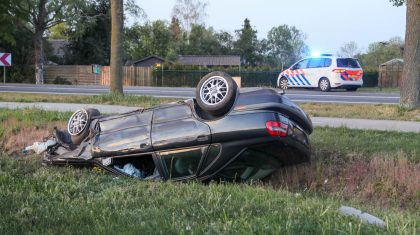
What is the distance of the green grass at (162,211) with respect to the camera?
12.8 ft

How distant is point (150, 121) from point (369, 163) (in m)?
3.26

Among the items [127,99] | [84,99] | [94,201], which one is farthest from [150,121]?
[84,99]

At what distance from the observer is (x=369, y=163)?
755cm

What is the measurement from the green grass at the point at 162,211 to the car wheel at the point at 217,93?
92cm

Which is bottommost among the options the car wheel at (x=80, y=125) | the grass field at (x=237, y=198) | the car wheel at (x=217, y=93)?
the grass field at (x=237, y=198)

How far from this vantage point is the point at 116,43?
53.2 ft

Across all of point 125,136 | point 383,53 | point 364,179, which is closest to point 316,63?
point 364,179

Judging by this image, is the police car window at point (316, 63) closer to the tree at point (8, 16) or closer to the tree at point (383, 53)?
the tree at point (8, 16)

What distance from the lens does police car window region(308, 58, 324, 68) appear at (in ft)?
86.7

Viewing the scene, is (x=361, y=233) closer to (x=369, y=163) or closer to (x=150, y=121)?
(x=150, y=121)

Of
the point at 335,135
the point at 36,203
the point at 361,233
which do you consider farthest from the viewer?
the point at 335,135

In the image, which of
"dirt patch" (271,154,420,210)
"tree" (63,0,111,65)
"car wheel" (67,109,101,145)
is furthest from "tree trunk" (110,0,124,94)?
"tree" (63,0,111,65)

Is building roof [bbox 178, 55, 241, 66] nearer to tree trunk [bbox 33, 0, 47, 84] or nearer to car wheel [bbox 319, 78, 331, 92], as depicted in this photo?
tree trunk [bbox 33, 0, 47, 84]

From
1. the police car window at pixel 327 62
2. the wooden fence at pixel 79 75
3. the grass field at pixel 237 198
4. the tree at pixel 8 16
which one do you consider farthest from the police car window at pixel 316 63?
the wooden fence at pixel 79 75
